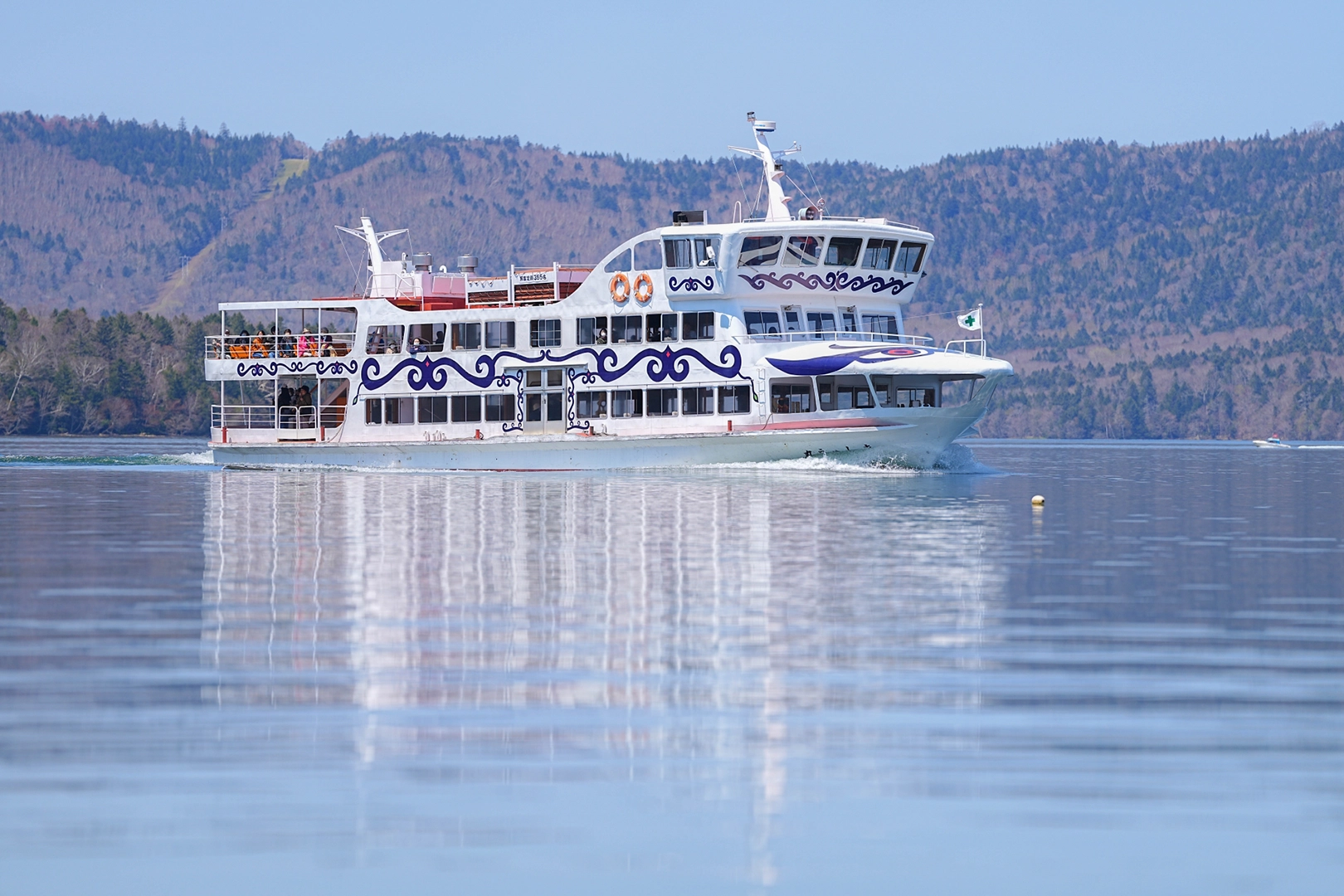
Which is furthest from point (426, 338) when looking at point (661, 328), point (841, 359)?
point (841, 359)

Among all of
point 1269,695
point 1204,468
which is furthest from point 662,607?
point 1204,468

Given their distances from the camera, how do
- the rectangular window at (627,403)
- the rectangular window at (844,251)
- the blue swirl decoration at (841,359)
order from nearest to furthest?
the blue swirl decoration at (841,359)
the rectangular window at (844,251)
the rectangular window at (627,403)

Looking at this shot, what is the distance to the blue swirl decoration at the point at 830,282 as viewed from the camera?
2002 inches

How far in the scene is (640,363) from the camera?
5228cm

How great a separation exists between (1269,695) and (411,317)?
45.3m

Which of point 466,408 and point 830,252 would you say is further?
point 466,408

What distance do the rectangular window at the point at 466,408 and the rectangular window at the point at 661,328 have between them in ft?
21.2

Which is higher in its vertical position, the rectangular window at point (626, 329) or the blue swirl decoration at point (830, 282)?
the blue swirl decoration at point (830, 282)

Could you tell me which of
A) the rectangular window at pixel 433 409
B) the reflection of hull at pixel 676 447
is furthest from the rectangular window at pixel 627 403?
the rectangular window at pixel 433 409

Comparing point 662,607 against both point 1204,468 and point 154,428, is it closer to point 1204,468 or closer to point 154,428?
point 1204,468

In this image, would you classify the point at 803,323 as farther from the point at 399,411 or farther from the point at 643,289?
the point at 399,411

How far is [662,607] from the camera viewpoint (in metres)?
17.9

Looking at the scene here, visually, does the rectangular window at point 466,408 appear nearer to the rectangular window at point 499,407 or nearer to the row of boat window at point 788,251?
the rectangular window at point 499,407

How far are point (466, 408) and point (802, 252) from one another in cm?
1196
